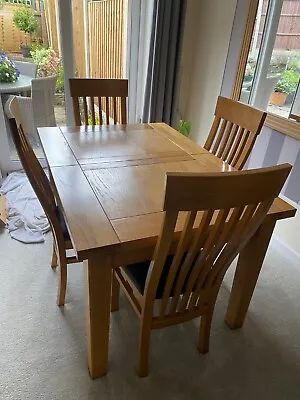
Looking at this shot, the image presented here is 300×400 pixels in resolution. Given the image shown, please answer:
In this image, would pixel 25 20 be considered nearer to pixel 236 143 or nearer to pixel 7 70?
pixel 7 70

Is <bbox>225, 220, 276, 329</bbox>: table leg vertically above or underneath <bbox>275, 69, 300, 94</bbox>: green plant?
underneath

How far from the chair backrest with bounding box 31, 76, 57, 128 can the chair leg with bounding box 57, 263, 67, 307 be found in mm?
1958

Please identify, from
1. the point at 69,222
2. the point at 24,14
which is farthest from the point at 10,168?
the point at 69,222

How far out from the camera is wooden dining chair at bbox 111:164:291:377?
0.80m

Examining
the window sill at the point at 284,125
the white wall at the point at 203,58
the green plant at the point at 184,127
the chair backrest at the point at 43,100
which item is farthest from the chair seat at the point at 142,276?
the chair backrest at the point at 43,100

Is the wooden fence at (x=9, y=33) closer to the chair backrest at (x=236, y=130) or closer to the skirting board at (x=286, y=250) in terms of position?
the chair backrest at (x=236, y=130)

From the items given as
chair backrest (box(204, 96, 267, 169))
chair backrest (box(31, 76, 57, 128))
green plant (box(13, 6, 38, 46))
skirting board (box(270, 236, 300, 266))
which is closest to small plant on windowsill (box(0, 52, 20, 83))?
chair backrest (box(31, 76, 57, 128))

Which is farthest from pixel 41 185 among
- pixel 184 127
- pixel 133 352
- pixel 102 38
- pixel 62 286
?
pixel 102 38

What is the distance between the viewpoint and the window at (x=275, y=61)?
206 centimetres

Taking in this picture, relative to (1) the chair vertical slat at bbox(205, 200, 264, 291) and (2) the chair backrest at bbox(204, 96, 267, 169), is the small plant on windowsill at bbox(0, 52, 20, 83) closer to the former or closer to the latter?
(2) the chair backrest at bbox(204, 96, 267, 169)

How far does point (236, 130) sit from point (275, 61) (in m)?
0.83

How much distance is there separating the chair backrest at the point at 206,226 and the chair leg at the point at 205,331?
0.09m

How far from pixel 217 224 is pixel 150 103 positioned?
225 centimetres

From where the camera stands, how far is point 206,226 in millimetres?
917
